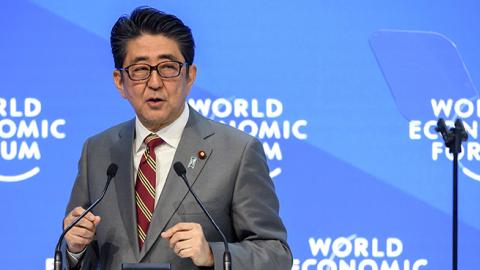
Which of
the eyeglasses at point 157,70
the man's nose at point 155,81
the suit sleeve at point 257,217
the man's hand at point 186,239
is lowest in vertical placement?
the man's hand at point 186,239

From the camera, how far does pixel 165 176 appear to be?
7.71ft

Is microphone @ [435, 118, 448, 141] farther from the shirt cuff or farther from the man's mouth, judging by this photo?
the shirt cuff

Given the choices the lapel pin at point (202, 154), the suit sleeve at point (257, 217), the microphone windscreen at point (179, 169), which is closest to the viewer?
the microphone windscreen at point (179, 169)

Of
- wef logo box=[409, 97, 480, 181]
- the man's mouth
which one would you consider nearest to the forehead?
the man's mouth

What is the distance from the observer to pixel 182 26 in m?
2.39

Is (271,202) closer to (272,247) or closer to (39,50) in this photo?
(272,247)

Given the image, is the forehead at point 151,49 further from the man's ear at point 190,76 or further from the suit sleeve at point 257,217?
the suit sleeve at point 257,217

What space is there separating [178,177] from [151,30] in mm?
421

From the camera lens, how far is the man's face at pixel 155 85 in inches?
90.0

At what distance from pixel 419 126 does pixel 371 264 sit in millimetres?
623

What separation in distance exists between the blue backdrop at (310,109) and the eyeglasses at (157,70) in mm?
1244

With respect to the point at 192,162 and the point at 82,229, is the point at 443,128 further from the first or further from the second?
the point at 82,229

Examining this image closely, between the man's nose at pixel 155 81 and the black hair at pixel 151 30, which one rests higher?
the black hair at pixel 151 30

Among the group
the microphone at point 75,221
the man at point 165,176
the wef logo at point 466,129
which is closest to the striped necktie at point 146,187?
the man at point 165,176
